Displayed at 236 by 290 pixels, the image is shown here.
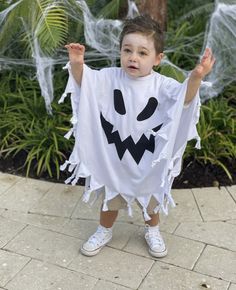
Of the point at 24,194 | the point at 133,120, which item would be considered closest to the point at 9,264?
the point at 24,194

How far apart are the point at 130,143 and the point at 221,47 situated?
2.15 metres

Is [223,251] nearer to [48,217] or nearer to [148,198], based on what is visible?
[148,198]

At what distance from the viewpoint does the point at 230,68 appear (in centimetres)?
457

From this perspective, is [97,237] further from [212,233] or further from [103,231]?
[212,233]

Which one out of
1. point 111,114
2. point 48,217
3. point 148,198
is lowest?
point 48,217

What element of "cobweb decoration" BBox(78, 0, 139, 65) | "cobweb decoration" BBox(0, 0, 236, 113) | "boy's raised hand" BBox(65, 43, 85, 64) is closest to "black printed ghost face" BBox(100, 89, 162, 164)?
"boy's raised hand" BBox(65, 43, 85, 64)

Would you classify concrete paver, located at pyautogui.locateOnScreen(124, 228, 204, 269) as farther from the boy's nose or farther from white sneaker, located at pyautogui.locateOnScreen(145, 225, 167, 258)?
the boy's nose

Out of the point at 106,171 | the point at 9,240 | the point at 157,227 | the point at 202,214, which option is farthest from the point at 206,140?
the point at 9,240

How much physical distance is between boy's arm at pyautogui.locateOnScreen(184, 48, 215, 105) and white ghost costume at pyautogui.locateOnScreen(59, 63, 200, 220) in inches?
1.8

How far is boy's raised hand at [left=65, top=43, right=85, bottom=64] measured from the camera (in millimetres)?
2619

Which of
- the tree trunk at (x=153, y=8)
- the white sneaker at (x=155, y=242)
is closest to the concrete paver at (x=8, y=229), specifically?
the white sneaker at (x=155, y=242)

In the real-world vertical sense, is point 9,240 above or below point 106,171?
below

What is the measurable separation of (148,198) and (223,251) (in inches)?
24.9

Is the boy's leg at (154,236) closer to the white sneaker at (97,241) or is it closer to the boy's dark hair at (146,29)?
the white sneaker at (97,241)
